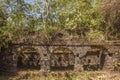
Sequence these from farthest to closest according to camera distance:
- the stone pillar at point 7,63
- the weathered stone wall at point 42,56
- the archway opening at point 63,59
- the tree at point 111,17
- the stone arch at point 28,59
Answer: the archway opening at point 63,59 → the stone arch at point 28,59 → the weathered stone wall at point 42,56 → the stone pillar at point 7,63 → the tree at point 111,17

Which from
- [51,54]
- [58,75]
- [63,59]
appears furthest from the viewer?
[63,59]

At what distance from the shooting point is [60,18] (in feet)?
85.0

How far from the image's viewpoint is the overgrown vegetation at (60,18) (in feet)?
62.5

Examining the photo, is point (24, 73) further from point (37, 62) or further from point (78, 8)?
point (78, 8)

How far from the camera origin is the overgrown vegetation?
19.0 meters

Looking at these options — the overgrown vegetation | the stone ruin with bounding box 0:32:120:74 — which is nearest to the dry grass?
the stone ruin with bounding box 0:32:120:74

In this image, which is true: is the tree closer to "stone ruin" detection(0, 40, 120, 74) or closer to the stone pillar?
"stone ruin" detection(0, 40, 120, 74)

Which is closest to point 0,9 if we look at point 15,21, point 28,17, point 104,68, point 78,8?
point 15,21

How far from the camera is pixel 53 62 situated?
912 inches

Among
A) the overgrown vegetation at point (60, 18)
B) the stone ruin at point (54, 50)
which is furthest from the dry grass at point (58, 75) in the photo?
the overgrown vegetation at point (60, 18)

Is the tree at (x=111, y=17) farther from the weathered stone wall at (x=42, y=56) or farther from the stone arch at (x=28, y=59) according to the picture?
the stone arch at (x=28, y=59)

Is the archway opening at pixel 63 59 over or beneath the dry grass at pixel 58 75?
beneath

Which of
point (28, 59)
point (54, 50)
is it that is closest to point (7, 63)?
point (54, 50)

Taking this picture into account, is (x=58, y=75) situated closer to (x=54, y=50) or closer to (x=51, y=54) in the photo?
→ (x=51, y=54)
